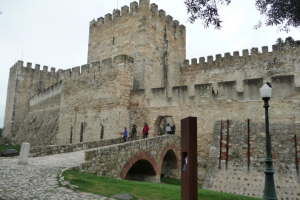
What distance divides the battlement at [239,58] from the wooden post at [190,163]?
15637mm

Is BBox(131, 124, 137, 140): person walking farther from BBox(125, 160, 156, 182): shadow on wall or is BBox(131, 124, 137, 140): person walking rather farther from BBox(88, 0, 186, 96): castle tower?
BBox(88, 0, 186, 96): castle tower

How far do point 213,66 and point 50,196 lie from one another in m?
18.2

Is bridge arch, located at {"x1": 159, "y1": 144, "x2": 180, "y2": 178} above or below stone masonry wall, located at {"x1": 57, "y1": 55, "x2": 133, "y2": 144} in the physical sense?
below

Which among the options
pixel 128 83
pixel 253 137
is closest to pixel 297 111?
pixel 253 137

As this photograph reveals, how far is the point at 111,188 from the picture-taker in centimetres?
639

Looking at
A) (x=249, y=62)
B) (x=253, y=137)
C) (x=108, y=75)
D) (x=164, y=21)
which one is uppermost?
(x=164, y=21)

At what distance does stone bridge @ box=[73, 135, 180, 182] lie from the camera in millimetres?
8567

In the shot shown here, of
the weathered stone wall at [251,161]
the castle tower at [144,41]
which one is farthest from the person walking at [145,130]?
the weathered stone wall at [251,161]

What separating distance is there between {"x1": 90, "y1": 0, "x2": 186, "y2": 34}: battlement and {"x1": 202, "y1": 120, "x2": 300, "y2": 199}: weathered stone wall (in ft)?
35.5

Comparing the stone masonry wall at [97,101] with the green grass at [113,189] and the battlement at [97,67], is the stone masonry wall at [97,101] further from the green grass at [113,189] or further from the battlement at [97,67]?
the green grass at [113,189]

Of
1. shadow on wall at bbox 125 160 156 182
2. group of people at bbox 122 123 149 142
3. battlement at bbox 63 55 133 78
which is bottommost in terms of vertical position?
shadow on wall at bbox 125 160 156 182

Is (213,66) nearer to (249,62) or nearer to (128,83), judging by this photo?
(249,62)

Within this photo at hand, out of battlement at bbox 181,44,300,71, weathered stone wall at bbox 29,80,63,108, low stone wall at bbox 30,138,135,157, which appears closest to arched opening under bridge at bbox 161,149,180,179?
low stone wall at bbox 30,138,135,157

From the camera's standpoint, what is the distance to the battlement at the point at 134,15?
18.5 meters
